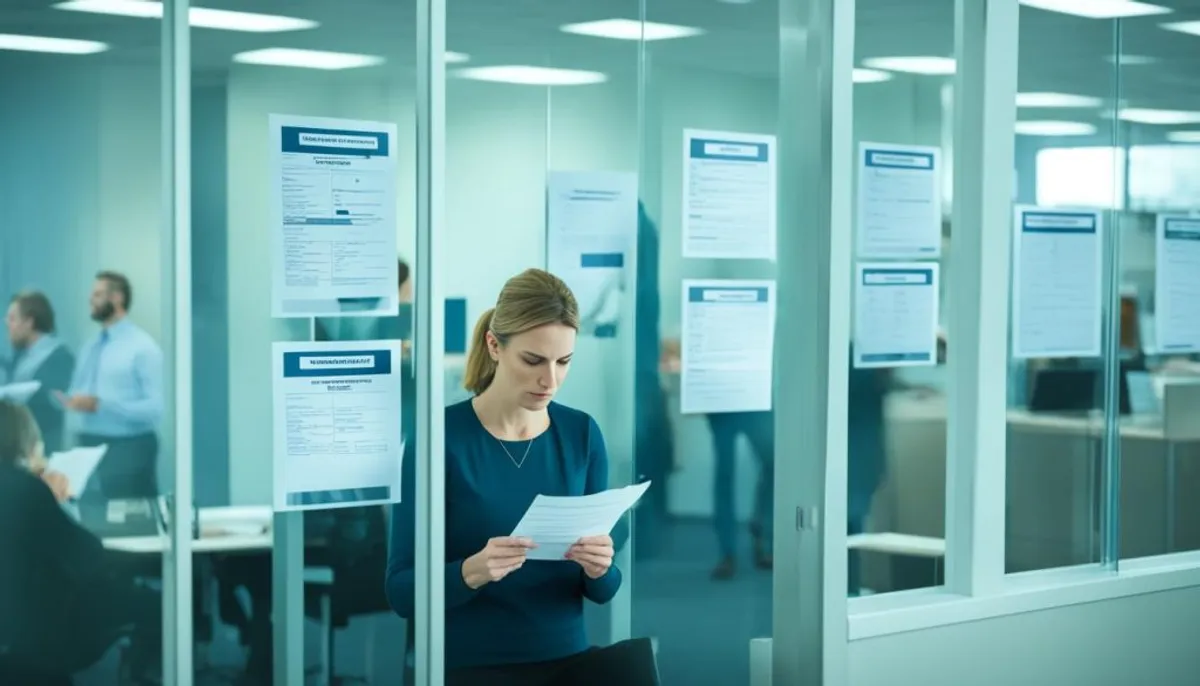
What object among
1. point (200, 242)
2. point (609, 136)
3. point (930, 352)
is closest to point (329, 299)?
point (200, 242)

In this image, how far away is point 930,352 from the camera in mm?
→ 4781

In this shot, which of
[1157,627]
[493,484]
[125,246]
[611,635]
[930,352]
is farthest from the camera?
[1157,627]

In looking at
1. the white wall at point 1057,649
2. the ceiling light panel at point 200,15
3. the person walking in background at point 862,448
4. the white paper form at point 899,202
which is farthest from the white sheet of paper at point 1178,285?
the ceiling light panel at point 200,15

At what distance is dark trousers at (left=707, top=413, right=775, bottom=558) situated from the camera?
14.7 feet

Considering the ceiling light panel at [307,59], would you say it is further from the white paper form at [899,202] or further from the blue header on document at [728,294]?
the white paper form at [899,202]

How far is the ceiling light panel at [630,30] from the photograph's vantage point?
4.17m

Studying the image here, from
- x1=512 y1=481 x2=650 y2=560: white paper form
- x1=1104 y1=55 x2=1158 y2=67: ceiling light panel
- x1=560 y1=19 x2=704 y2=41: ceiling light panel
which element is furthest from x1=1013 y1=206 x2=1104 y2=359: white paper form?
x1=512 y1=481 x2=650 y2=560: white paper form

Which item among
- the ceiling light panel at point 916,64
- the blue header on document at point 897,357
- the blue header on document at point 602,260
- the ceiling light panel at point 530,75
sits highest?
the ceiling light panel at point 916,64

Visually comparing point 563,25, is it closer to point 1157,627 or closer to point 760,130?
point 760,130

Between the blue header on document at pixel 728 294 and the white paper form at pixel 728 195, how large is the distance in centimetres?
10

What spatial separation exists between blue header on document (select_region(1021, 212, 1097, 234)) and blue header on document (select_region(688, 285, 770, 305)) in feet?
3.51

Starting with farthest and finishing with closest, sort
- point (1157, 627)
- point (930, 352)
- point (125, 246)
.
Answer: point (1157, 627) < point (930, 352) < point (125, 246)

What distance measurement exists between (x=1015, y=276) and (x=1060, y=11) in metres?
0.93

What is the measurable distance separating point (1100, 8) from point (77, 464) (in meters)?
3.73
